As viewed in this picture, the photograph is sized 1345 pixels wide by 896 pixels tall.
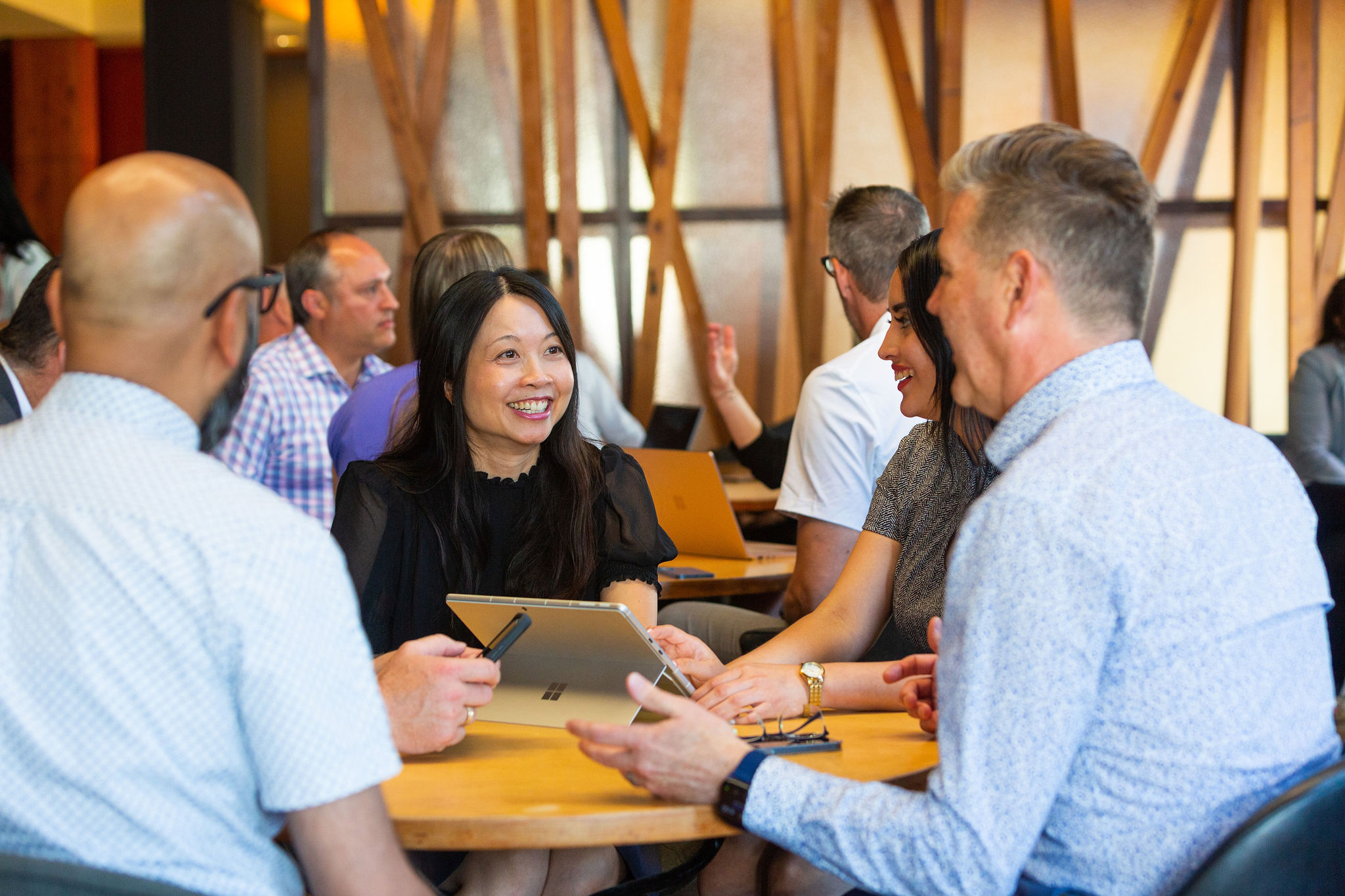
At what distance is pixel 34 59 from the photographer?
326 inches

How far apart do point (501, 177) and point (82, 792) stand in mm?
5531

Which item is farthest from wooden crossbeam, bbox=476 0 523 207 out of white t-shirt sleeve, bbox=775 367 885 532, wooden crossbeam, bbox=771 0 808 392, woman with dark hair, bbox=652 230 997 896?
woman with dark hair, bbox=652 230 997 896

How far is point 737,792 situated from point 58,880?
28.6 inches

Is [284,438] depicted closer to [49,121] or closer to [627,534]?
[627,534]

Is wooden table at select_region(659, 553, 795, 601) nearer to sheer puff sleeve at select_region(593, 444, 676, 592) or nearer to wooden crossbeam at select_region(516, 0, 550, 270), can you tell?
sheer puff sleeve at select_region(593, 444, 676, 592)

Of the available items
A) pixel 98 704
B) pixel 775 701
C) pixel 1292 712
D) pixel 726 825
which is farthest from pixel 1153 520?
pixel 98 704

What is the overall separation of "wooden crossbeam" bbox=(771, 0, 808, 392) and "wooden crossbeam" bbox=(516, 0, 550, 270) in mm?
1245

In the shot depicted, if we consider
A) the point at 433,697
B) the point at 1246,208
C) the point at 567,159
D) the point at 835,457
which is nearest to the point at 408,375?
the point at 835,457

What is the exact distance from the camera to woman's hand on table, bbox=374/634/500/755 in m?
1.63

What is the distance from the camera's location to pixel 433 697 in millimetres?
1637

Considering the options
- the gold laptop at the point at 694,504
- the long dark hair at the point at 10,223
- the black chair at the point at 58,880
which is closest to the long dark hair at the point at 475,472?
the gold laptop at the point at 694,504

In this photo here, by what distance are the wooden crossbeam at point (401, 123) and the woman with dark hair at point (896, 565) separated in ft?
14.0

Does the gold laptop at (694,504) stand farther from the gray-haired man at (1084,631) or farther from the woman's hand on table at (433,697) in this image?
the gray-haired man at (1084,631)

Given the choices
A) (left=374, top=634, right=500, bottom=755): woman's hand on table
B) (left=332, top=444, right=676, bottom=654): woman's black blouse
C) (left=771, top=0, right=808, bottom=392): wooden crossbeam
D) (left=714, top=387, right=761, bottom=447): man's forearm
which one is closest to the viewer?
(left=374, top=634, right=500, bottom=755): woman's hand on table
